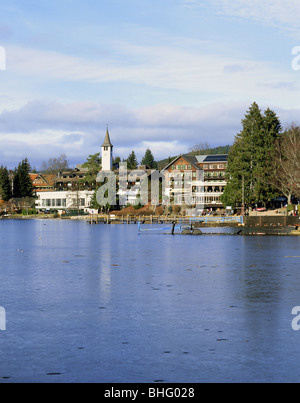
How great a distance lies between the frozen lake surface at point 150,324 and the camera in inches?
579

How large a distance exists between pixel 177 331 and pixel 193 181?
15548 centimetres

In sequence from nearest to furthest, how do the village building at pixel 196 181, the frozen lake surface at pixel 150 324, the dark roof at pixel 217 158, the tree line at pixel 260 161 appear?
1. the frozen lake surface at pixel 150 324
2. the tree line at pixel 260 161
3. the village building at pixel 196 181
4. the dark roof at pixel 217 158

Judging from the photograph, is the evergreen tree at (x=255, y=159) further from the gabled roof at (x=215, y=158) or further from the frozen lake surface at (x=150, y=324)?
the frozen lake surface at (x=150, y=324)

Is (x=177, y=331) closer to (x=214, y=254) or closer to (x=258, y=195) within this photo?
(x=214, y=254)

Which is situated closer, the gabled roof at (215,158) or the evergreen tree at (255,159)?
the evergreen tree at (255,159)

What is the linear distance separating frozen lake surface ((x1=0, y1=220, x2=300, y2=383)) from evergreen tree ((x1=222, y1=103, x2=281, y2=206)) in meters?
72.2

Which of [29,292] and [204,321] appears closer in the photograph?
[204,321]

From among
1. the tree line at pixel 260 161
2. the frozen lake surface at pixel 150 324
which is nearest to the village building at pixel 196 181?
the tree line at pixel 260 161

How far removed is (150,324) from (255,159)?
95.1 meters

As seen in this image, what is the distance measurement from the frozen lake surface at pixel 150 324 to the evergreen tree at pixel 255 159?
237 ft

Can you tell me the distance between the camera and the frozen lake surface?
579 inches

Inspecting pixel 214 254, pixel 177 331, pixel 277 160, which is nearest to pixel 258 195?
pixel 277 160

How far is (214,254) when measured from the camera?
51469 millimetres
